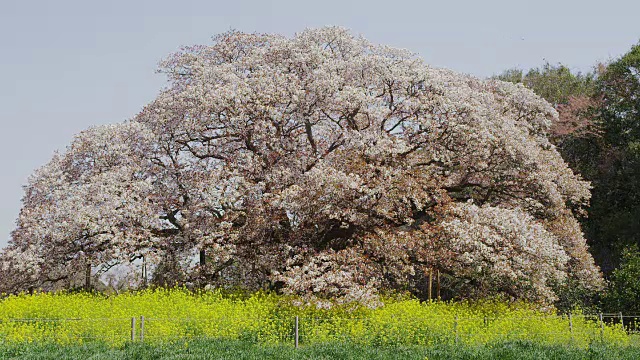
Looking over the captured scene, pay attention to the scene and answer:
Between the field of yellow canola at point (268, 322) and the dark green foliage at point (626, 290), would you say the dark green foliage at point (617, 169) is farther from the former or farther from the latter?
the field of yellow canola at point (268, 322)

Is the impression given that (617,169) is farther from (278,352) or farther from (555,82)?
(278,352)

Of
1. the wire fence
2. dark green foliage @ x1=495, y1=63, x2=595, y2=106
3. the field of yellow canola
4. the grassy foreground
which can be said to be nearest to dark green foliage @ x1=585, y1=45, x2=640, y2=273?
dark green foliage @ x1=495, y1=63, x2=595, y2=106

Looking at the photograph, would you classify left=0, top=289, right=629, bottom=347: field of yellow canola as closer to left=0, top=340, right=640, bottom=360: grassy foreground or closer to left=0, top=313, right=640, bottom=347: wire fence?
left=0, top=313, right=640, bottom=347: wire fence

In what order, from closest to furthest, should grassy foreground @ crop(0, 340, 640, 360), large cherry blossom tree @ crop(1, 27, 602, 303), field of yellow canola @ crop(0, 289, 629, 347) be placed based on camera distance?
grassy foreground @ crop(0, 340, 640, 360)
field of yellow canola @ crop(0, 289, 629, 347)
large cherry blossom tree @ crop(1, 27, 602, 303)

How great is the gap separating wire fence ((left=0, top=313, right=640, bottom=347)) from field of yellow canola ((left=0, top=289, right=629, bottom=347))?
3 cm

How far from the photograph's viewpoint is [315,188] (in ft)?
78.0

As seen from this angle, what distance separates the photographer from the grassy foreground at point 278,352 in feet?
51.7

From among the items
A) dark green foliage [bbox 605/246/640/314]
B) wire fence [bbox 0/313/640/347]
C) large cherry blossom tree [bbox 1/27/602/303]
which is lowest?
wire fence [bbox 0/313/640/347]

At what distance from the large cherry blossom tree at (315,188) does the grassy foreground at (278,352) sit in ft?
17.5

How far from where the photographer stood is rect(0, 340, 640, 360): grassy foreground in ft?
51.7

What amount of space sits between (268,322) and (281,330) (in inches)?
38.8

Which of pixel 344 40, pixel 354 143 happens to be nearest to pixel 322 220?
pixel 354 143

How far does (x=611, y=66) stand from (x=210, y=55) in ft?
77.9

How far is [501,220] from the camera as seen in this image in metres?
24.0
